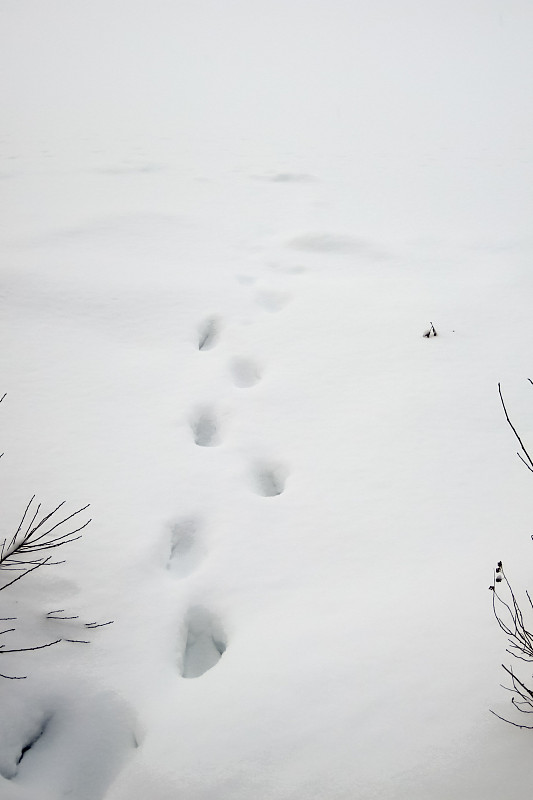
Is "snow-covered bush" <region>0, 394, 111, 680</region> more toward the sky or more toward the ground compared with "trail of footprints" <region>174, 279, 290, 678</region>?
more toward the sky

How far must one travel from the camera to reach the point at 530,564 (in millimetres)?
2041

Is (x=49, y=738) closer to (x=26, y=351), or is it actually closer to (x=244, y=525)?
(x=244, y=525)

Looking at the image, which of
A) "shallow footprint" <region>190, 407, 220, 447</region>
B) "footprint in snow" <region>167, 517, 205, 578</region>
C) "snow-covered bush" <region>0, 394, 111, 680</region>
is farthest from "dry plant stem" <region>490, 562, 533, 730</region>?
"shallow footprint" <region>190, 407, 220, 447</region>

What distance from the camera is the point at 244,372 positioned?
3209mm

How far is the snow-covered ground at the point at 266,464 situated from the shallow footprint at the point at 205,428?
0.01 metres

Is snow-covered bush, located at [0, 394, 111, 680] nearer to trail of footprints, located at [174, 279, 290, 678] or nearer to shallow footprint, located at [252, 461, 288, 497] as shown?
trail of footprints, located at [174, 279, 290, 678]

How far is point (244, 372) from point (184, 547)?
3.89ft

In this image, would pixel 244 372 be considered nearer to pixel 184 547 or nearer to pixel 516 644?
pixel 184 547

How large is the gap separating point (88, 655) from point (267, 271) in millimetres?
2845

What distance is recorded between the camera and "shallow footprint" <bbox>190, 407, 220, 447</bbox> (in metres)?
2.76

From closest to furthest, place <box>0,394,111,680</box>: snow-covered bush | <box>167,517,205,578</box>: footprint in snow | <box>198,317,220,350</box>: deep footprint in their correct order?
<box>0,394,111,680</box>: snow-covered bush → <box>167,517,205,578</box>: footprint in snow → <box>198,317,220,350</box>: deep footprint

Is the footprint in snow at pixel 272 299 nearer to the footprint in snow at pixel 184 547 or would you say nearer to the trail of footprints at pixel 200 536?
the trail of footprints at pixel 200 536

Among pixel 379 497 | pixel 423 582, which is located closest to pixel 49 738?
pixel 423 582

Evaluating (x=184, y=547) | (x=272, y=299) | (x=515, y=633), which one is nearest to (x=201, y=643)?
(x=184, y=547)
